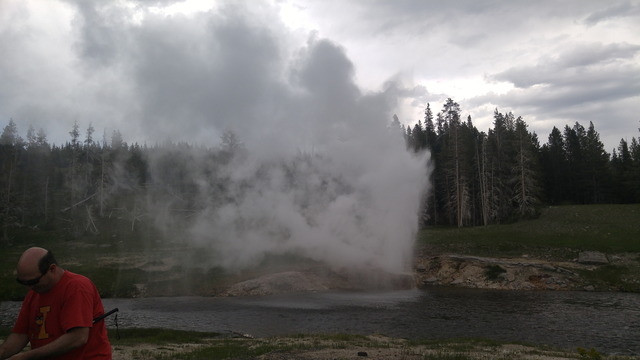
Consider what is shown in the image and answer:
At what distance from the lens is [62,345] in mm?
5445

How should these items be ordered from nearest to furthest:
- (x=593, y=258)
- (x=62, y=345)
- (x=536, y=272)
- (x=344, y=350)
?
(x=62, y=345), (x=344, y=350), (x=536, y=272), (x=593, y=258)

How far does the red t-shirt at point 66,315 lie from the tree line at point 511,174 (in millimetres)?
76105

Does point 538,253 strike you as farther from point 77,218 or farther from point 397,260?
point 77,218

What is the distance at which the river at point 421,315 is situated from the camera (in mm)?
27780

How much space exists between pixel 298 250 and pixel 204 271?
12320 millimetres

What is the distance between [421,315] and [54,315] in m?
31.5

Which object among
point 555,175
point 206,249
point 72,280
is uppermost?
point 555,175

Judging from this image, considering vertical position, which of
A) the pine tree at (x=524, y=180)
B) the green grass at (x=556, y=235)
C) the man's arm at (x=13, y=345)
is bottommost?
the green grass at (x=556, y=235)

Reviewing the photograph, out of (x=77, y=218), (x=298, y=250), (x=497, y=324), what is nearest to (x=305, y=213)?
(x=298, y=250)

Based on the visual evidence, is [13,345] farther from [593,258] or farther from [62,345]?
[593,258]

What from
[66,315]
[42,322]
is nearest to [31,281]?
[66,315]

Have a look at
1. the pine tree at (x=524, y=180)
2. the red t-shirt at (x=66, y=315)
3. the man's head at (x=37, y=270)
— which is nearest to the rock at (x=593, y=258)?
the pine tree at (x=524, y=180)

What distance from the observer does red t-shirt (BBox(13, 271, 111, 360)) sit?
563cm

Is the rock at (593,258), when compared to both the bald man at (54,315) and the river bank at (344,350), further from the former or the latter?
the bald man at (54,315)
